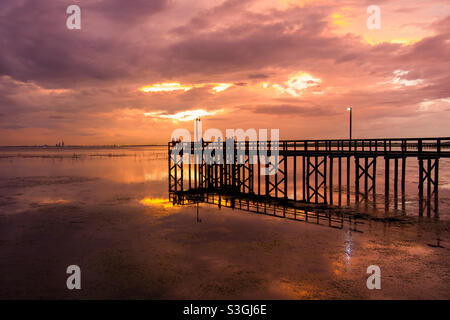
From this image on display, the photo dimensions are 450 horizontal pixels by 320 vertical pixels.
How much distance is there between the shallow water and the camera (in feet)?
27.2

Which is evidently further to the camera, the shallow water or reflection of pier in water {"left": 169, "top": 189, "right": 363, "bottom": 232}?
reflection of pier in water {"left": 169, "top": 189, "right": 363, "bottom": 232}

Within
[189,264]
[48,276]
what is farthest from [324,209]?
[48,276]

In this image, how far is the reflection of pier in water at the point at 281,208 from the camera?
586 inches

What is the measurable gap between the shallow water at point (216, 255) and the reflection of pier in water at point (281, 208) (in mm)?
552

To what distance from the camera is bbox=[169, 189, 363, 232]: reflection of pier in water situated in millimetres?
14891

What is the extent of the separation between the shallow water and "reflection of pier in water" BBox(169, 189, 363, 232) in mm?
552

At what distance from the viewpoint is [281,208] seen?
1848 cm

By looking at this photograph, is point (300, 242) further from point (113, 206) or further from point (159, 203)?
point (113, 206)

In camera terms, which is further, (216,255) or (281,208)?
(281,208)

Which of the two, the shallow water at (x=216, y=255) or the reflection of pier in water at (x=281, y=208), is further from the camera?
the reflection of pier in water at (x=281, y=208)

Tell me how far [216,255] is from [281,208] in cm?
856

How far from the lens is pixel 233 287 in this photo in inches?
332

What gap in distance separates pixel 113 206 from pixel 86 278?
1168 cm

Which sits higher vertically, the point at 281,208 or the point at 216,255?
the point at 281,208
